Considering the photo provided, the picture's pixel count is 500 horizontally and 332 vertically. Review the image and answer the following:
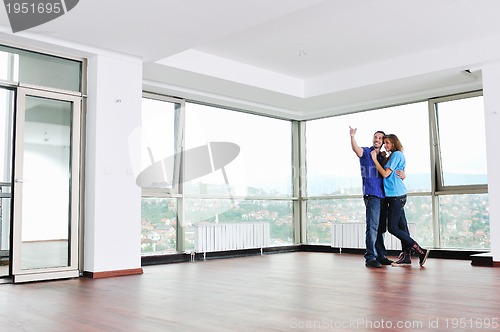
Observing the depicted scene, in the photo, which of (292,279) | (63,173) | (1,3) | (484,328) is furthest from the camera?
(63,173)

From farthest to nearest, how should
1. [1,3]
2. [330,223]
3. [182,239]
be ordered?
[330,223] < [182,239] < [1,3]

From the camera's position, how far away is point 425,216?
768 cm

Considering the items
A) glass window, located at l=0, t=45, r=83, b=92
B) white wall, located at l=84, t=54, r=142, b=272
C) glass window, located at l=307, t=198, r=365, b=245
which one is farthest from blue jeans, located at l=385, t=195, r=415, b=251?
glass window, located at l=0, t=45, r=83, b=92

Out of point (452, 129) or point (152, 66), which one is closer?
point (152, 66)

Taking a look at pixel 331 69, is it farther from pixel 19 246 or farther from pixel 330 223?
pixel 19 246

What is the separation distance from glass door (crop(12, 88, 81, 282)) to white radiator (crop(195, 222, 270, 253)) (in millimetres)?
2314

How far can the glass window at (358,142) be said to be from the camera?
7819 mm

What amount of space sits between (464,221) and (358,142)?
2236mm

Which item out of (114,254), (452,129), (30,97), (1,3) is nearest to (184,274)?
(114,254)

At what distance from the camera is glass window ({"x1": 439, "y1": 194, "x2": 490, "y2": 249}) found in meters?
7.08

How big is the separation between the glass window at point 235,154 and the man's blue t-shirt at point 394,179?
2917mm

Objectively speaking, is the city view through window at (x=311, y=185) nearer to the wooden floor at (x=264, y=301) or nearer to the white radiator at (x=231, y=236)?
the white radiator at (x=231, y=236)

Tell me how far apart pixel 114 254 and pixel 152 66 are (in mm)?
2231

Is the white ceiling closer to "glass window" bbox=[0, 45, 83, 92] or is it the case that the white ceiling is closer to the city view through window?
"glass window" bbox=[0, 45, 83, 92]
